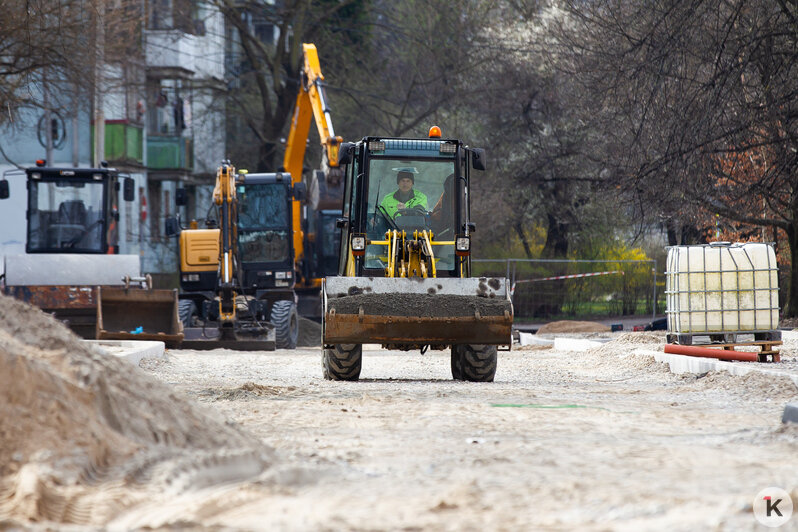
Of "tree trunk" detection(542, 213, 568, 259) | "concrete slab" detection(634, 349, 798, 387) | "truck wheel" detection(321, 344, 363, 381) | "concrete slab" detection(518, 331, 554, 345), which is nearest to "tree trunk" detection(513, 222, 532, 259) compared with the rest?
"tree trunk" detection(542, 213, 568, 259)

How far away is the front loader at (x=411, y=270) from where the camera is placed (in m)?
12.8

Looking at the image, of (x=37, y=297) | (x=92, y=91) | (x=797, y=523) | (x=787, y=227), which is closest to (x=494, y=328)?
(x=797, y=523)

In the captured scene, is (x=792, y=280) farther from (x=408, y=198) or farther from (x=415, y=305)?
(x=415, y=305)

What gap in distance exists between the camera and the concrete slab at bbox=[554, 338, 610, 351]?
2041 centimetres

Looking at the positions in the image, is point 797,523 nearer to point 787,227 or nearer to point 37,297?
point 37,297

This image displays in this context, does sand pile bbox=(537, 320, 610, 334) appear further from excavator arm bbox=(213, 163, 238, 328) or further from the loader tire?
the loader tire

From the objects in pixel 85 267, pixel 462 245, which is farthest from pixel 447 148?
pixel 85 267

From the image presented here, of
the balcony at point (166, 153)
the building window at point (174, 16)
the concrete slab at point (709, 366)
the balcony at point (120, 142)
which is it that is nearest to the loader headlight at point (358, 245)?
the concrete slab at point (709, 366)

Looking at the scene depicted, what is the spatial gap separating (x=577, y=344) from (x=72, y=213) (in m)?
9.63

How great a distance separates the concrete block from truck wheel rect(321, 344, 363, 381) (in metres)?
5.91

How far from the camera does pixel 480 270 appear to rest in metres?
31.8

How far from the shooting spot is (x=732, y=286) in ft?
47.4

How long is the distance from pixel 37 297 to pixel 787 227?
15.6m

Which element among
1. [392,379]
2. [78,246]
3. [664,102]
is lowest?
[392,379]
